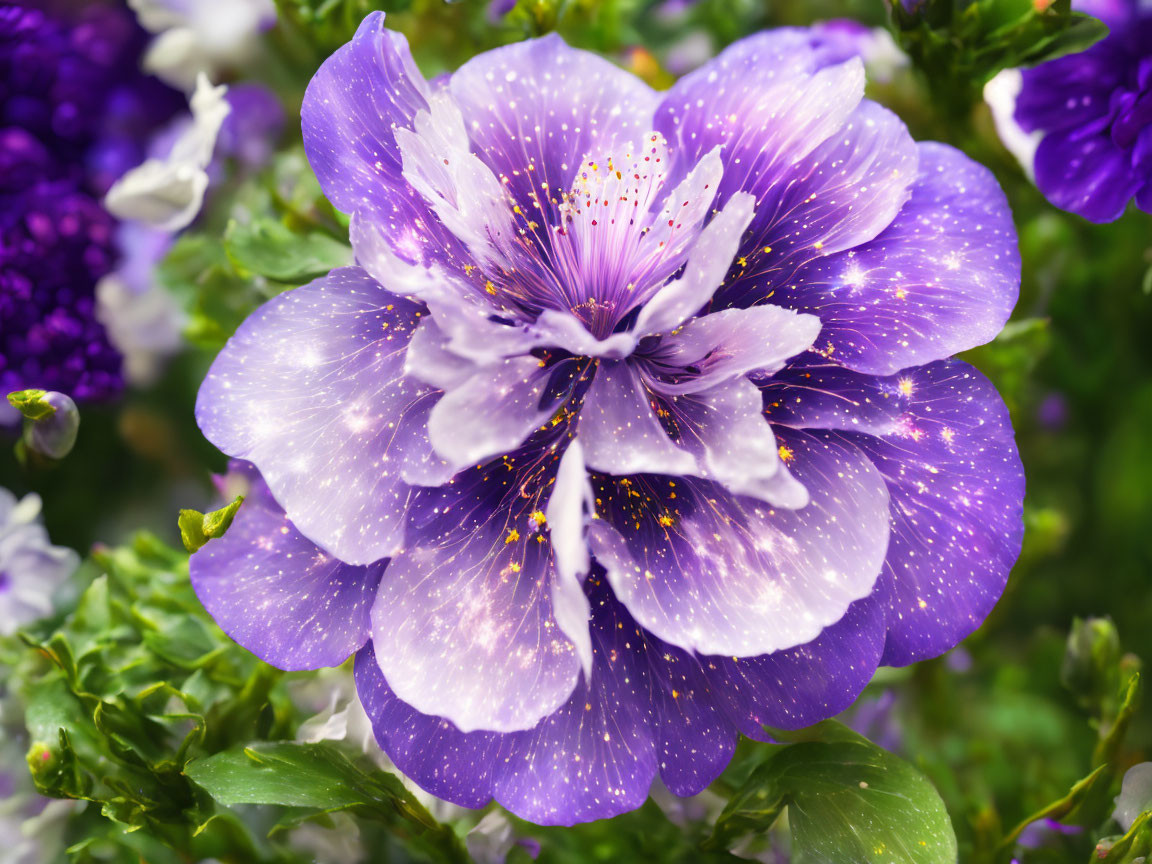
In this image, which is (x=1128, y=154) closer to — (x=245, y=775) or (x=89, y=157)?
(x=245, y=775)

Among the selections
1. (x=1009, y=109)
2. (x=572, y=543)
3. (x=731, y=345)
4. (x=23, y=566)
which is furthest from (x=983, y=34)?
(x=23, y=566)

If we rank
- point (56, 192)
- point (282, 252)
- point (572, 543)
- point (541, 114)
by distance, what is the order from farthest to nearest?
point (56, 192)
point (282, 252)
point (541, 114)
point (572, 543)

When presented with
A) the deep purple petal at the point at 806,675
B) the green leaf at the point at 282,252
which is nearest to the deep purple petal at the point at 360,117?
the green leaf at the point at 282,252

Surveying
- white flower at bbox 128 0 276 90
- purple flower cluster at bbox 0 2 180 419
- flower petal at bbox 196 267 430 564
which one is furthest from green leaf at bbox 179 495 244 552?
white flower at bbox 128 0 276 90

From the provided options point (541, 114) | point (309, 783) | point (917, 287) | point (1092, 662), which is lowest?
point (1092, 662)

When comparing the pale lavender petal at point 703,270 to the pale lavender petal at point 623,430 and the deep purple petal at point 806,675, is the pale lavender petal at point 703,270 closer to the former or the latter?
the pale lavender petal at point 623,430

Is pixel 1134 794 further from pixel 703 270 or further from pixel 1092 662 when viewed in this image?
pixel 703 270

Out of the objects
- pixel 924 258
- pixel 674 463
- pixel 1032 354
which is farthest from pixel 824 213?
pixel 1032 354
